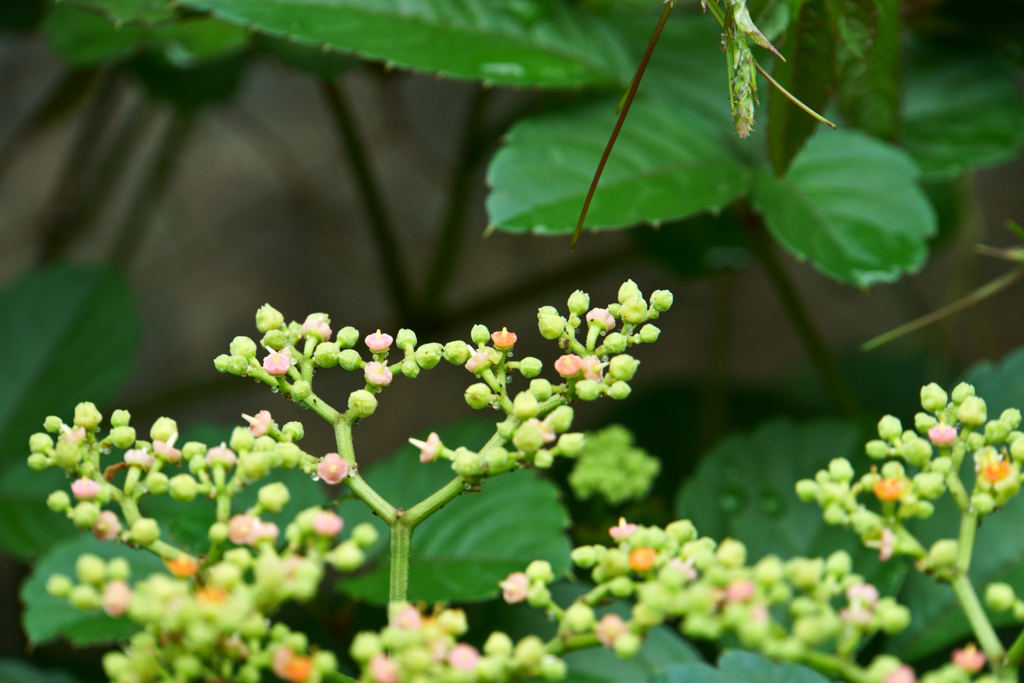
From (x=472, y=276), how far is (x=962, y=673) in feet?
5.73

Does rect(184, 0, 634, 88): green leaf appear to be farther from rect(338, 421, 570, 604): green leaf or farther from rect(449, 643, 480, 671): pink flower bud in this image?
rect(449, 643, 480, 671): pink flower bud

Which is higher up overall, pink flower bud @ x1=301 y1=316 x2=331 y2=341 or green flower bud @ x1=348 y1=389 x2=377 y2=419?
pink flower bud @ x1=301 y1=316 x2=331 y2=341

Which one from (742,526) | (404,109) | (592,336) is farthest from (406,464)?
(404,109)

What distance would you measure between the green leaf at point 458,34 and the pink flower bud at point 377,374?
16.8 inches

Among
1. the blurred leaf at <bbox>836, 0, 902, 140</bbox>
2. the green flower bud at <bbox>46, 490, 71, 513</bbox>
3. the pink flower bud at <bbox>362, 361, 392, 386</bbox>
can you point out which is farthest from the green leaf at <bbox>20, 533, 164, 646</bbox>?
the blurred leaf at <bbox>836, 0, 902, 140</bbox>

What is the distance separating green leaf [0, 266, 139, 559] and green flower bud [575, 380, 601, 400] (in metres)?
0.93

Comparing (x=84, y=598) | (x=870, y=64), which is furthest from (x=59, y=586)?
(x=870, y=64)

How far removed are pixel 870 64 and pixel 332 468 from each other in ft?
2.16

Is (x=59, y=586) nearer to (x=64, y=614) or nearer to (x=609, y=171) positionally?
(x=64, y=614)

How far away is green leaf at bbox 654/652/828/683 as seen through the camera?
60cm

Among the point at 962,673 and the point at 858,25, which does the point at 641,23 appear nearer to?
the point at 858,25

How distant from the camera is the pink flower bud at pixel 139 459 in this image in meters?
0.52

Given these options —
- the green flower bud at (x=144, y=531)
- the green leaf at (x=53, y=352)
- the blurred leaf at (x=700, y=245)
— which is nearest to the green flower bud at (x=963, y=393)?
the green flower bud at (x=144, y=531)

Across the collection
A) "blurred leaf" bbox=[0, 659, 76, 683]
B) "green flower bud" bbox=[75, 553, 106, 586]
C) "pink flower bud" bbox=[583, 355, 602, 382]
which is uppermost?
"pink flower bud" bbox=[583, 355, 602, 382]
